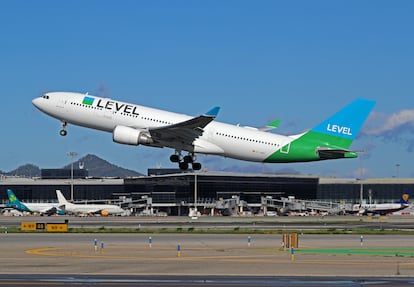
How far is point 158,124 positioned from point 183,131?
2389 millimetres

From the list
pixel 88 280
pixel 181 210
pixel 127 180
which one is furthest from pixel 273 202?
pixel 88 280

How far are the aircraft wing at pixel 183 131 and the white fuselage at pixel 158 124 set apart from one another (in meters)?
0.90

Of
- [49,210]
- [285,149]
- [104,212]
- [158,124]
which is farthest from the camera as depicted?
[49,210]

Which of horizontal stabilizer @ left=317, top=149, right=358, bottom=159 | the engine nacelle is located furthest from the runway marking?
the engine nacelle

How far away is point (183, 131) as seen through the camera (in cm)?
7119

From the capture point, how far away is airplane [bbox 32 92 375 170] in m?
70.2

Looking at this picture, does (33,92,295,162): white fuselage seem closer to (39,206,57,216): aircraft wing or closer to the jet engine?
the jet engine

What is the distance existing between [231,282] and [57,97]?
42135 millimetres

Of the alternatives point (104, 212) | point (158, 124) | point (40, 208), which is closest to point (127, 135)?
point (158, 124)

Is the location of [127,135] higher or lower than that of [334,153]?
higher

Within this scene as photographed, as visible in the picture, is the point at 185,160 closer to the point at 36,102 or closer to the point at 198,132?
the point at 198,132

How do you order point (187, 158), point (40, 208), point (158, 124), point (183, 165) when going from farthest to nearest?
point (40, 208)
point (187, 158)
point (183, 165)
point (158, 124)

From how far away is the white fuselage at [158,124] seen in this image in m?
70.4

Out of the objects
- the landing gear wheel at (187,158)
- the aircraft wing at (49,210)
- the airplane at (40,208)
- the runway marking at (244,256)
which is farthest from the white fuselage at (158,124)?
the aircraft wing at (49,210)
